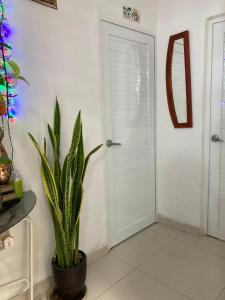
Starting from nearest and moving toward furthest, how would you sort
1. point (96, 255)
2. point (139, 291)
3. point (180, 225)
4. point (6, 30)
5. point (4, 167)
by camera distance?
point (4, 167) < point (6, 30) < point (139, 291) < point (96, 255) < point (180, 225)

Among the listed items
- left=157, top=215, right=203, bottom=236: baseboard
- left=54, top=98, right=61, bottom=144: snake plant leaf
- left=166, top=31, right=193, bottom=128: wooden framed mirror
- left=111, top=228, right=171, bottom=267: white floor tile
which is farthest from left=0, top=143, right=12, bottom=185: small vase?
left=157, top=215, right=203, bottom=236: baseboard

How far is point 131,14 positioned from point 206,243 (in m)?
2.34

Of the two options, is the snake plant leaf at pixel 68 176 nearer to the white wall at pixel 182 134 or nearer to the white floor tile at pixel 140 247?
the white floor tile at pixel 140 247

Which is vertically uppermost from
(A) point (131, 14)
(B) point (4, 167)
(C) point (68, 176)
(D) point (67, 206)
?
(A) point (131, 14)

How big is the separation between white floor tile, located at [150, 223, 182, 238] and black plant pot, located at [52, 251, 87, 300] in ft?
3.94

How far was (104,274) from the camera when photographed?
201cm

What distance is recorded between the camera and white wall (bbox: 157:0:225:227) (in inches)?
90.1

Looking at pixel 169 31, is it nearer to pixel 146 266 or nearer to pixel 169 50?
pixel 169 50

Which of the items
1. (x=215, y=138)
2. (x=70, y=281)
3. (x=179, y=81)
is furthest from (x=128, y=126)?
(x=70, y=281)

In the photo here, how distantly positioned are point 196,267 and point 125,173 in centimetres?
103

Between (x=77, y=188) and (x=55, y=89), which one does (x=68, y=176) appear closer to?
(x=77, y=188)

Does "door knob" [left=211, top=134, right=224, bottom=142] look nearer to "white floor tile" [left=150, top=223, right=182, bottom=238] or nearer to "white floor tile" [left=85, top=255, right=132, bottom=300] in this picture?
"white floor tile" [left=150, top=223, right=182, bottom=238]

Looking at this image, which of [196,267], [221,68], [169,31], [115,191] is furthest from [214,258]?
[169,31]

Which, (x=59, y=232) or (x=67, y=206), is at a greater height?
(x=67, y=206)
